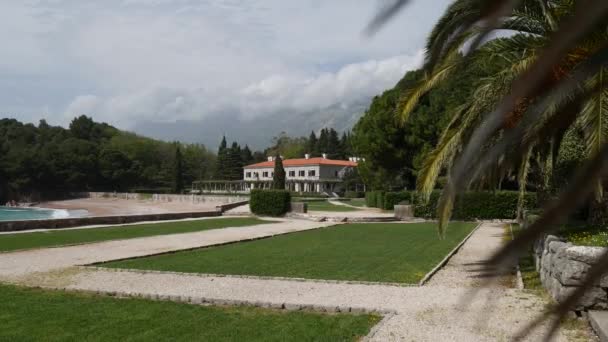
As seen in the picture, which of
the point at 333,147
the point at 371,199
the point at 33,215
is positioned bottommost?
the point at 33,215

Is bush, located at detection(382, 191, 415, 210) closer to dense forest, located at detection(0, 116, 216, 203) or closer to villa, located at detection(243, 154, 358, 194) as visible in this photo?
dense forest, located at detection(0, 116, 216, 203)

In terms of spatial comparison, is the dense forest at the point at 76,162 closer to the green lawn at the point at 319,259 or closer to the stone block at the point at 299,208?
the stone block at the point at 299,208

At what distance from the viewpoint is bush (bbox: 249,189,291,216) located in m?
32.0

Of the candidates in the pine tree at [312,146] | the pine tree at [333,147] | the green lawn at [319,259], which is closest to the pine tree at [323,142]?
the pine tree at [333,147]

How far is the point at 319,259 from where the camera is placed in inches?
487

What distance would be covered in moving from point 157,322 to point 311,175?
80.7 metres

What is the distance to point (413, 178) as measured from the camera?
3969 centimetres

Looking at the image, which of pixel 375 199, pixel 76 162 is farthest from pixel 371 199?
→ pixel 76 162

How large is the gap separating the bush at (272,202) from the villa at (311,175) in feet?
164

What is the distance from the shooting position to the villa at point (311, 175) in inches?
3375

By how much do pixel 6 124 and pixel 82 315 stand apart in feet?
283

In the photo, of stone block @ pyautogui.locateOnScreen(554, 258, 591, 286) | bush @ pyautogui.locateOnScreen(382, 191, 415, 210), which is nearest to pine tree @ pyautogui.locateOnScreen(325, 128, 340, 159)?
bush @ pyautogui.locateOnScreen(382, 191, 415, 210)

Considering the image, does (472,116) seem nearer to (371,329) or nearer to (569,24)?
(371,329)

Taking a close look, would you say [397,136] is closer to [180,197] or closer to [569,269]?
[180,197]
